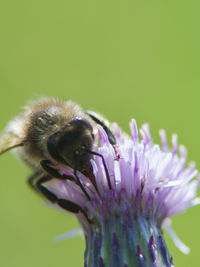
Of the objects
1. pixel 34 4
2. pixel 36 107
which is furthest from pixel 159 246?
pixel 34 4

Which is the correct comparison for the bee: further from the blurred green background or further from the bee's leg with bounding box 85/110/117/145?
the blurred green background

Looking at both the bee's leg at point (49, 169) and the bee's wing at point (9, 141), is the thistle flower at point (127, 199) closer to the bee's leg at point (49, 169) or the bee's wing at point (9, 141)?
the bee's leg at point (49, 169)

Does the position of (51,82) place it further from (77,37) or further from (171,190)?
(171,190)

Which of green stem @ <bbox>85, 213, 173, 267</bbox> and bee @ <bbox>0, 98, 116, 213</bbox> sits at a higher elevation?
bee @ <bbox>0, 98, 116, 213</bbox>

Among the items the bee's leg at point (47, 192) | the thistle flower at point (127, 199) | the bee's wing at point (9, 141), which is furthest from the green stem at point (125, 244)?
the bee's wing at point (9, 141)

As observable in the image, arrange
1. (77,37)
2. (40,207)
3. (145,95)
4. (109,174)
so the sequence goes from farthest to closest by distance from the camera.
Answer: (77,37) → (145,95) → (40,207) → (109,174)

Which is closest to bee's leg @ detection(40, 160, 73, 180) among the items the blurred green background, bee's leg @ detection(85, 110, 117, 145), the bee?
the bee
